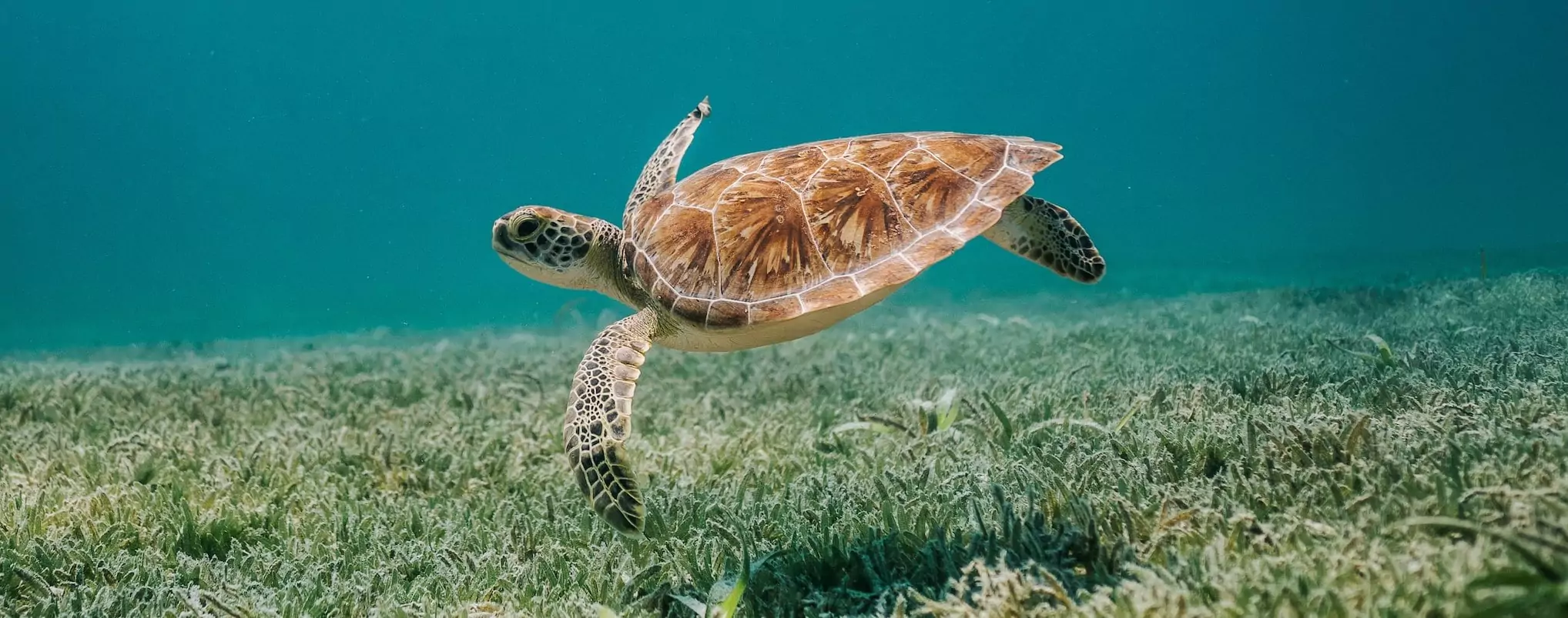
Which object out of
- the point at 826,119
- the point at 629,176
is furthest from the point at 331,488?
the point at 629,176

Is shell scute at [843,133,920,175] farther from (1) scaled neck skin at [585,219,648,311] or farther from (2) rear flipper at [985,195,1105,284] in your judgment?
(1) scaled neck skin at [585,219,648,311]

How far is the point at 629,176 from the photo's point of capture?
10981cm

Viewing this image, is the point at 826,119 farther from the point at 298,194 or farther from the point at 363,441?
the point at 363,441

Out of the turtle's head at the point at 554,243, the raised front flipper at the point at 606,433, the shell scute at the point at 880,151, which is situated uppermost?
the shell scute at the point at 880,151

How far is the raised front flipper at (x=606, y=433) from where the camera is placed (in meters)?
2.79

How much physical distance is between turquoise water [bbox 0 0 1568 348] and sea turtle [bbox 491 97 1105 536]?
4316 centimetres

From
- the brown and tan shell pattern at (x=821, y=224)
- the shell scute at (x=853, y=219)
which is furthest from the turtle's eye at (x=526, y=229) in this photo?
the shell scute at (x=853, y=219)

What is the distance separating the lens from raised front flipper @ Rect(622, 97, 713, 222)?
434 centimetres

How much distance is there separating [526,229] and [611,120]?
343 ft

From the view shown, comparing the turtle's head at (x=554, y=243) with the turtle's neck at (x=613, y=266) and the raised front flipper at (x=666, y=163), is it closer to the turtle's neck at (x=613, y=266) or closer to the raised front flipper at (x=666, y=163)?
the turtle's neck at (x=613, y=266)

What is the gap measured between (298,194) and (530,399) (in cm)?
11792

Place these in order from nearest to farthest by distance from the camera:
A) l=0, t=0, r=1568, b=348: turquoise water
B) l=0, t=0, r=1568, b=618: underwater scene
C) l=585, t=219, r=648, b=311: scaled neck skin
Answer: l=0, t=0, r=1568, b=618: underwater scene, l=585, t=219, r=648, b=311: scaled neck skin, l=0, t=0, r=1568, b=348: turquoise water

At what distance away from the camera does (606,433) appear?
9.45 feet

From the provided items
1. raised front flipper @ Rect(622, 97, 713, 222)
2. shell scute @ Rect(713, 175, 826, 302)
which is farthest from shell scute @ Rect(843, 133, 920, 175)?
raised front flipper @ Rect(622, 97, 713, 222)
